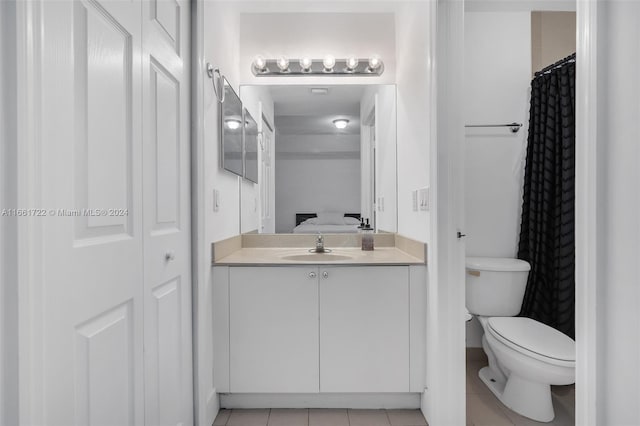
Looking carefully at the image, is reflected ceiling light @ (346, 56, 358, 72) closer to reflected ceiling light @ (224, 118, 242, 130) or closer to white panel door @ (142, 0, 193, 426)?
reflected ceiling light @ (224, 118, 242, 130)

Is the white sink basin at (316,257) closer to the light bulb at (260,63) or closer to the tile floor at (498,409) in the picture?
the tile floor at (498,409)

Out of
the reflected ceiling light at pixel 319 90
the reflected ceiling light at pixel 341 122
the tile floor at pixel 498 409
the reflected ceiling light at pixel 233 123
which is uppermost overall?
the reflected ceiling light at pixel 319 90

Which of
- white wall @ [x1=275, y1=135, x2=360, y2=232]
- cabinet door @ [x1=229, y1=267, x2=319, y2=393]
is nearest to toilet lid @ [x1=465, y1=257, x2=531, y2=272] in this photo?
white wall @ [x1=275, y1=135, x2=360, y2=232]

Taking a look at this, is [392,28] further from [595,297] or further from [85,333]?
[85,333]

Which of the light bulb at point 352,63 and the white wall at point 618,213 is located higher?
the light bulb at point 352,63

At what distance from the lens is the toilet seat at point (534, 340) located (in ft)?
5.19

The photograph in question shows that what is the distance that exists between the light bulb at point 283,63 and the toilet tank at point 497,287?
172cm

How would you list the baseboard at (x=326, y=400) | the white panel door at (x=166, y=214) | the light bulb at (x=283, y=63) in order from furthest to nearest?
the light bulb at (x=283, y=63) < the baseboard at (x=326, y=400) < the white panel door at (x=166, y=214)

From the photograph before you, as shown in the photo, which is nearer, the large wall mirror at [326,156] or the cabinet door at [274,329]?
the cabinet door at [274,329]

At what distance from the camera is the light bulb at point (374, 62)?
2.31 m

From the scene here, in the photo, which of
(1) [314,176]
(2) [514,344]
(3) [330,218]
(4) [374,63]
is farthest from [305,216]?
(2) [514,344]

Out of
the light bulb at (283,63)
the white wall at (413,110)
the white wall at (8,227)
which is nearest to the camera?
the white wall at (8,227)

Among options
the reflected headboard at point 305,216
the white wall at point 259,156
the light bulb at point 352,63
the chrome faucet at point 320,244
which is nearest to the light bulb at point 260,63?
the white wall at point 259,156

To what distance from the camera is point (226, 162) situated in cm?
188
